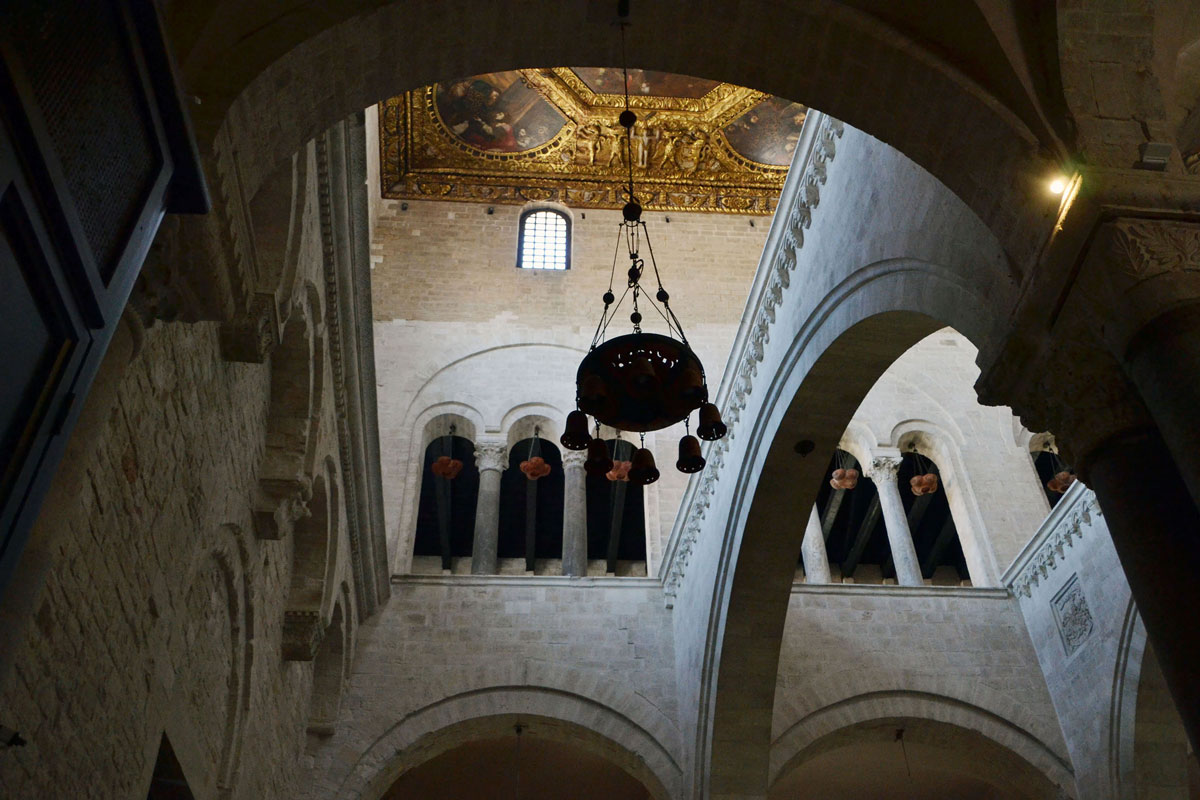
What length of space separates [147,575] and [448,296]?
10.0 m

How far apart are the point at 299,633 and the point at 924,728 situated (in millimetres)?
6157

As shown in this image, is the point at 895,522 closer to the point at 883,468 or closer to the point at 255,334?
the point at 883,468

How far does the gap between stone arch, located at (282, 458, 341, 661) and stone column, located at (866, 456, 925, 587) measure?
623 cm

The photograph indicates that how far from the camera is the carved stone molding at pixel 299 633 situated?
740 centimetres

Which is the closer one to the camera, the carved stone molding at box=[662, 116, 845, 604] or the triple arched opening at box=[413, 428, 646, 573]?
the carved stone molding at box=[662, 116, 845, 604]

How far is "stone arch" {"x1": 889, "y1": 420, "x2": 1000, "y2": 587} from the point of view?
1155 cm

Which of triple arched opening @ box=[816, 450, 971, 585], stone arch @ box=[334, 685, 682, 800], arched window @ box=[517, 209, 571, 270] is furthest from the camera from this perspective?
arched window @ box=[517, 209, 571, 270]

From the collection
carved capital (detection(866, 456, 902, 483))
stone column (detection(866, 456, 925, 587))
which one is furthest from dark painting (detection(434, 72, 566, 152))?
stone column (detection(866, 456, 925, 587))

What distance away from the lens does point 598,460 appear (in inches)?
264

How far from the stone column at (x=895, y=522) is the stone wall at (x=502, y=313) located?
2402 mm

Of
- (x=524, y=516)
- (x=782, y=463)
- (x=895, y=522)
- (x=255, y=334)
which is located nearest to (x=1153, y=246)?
(x=255, y=334)

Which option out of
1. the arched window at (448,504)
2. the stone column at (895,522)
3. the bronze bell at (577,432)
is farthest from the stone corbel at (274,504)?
the stone column at (895,522)

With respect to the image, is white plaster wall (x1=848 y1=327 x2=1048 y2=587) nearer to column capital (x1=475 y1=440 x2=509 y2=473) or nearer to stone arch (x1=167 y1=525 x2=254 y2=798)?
column capital (x1=475 y1=440 x2=509 y2=473)

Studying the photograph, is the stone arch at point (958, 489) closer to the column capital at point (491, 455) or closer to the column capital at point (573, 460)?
the column capital at point (573, 460)
